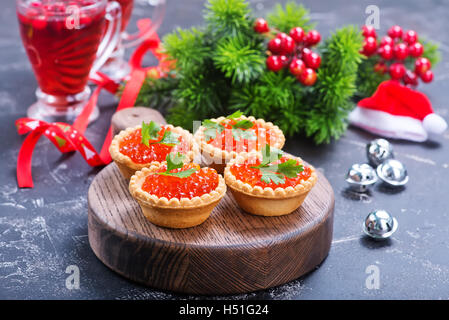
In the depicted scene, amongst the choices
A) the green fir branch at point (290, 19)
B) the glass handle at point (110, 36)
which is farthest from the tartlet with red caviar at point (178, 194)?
the glass handle at point (110, 36)

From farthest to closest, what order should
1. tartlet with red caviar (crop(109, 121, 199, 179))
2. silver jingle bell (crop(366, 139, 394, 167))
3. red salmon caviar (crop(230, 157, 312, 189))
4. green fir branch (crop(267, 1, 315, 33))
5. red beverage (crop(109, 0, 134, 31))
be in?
red beverage (crop(109, 0, 134, 31)), green fir branch (crop(267, 1, 315, 33)), silver jingle bell (crop(366, 139, 394, 167)), tartlet with red caviar (crop(109, 121, 199, 179)), red salmon caviar (crop(230, 157, 312, 189))

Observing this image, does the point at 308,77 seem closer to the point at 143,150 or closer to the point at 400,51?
the point at 400,51

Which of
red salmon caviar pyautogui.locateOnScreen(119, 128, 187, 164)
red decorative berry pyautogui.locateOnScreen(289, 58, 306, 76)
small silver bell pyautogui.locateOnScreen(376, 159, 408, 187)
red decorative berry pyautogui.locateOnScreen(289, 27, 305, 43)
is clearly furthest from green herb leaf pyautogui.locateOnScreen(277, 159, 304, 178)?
red decorative berry pyautogui.locateOnScreen(289, 27, 305, 43)

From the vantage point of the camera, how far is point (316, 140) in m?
2.31

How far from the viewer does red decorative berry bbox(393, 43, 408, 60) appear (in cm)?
250

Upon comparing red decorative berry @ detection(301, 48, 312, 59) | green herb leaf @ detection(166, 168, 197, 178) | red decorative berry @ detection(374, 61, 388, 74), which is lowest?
red decorative berry @ detection(374, 61, 388, 74)

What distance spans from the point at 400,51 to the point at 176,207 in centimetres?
132

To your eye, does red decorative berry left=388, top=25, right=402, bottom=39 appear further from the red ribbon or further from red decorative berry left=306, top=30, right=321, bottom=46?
the red ribbon

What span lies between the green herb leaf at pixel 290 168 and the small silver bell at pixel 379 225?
283mm

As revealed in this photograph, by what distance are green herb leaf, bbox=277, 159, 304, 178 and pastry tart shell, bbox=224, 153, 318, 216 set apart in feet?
0.10

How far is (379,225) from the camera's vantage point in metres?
1.78

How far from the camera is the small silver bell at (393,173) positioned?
2051mm

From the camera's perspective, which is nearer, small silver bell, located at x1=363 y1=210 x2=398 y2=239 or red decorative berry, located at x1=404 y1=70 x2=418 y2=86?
small silver bell, located at x1=363 y1=210 x2=398 y2=239

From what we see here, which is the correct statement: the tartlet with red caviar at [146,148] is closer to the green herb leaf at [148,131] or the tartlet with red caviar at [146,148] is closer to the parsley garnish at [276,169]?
the green herb leaf at [148,131]
